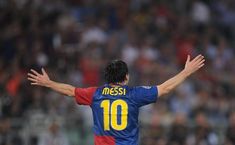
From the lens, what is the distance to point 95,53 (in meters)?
19.0

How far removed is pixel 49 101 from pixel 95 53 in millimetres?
2552

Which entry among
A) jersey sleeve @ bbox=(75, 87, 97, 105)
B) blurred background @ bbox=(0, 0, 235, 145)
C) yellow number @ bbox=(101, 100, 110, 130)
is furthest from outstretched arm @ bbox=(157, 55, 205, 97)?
blurred background @ bbox=(0, 0, 235, 145)

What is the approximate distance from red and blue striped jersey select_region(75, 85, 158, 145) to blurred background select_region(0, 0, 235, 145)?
19.2 ft

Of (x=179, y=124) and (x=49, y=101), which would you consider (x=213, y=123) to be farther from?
(x=49, y=101)

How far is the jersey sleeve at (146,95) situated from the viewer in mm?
10250

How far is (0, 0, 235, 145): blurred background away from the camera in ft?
54.0

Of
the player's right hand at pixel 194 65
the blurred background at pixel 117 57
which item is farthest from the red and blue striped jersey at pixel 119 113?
the blurred background at pixel 117 57

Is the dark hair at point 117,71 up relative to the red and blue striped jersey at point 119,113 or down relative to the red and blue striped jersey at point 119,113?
up

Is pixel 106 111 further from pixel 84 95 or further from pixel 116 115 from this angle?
pixel 84 95

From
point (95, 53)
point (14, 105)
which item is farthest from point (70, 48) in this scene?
point (14, 105)

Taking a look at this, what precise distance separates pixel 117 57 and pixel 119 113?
9005 mm

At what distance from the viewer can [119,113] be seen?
404 inches

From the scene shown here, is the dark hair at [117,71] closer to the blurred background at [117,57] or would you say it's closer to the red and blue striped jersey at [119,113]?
the red and blue striped jersey at [119,113]

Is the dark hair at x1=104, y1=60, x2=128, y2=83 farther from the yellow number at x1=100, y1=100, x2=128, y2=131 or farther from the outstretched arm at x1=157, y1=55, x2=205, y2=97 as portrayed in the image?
the outstretched arm at x1=157, y1=55, x2=205, y2=97
